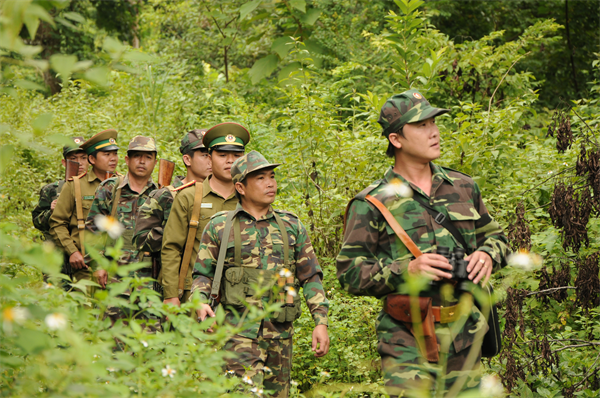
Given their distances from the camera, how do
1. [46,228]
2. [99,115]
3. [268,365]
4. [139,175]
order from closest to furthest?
[268,365] → [139,175] → [46,228] → [99,115]

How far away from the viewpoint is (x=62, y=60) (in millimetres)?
1838

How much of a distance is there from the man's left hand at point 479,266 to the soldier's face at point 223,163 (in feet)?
9.06

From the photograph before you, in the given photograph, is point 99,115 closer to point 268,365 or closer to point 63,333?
point 268,365

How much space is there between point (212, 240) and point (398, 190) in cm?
152

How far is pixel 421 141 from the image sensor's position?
11.6 ft

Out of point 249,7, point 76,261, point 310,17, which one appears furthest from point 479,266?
point 310,17

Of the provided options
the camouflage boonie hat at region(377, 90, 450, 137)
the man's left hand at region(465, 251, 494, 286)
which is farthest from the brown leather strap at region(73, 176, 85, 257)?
the man's left hand at region(465, 251, 494, 286)

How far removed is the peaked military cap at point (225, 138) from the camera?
5430 millimetres

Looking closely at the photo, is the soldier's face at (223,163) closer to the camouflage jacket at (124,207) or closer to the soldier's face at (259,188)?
the soldier's face at (259,188)

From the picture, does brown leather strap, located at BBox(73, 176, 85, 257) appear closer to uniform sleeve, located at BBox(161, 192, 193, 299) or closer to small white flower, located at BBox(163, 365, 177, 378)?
uniform sleeve, located at BBox(161, 192, 193, 299)

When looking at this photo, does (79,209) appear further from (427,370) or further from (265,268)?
(427,370)

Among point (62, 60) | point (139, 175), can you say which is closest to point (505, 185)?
point (139, 175)

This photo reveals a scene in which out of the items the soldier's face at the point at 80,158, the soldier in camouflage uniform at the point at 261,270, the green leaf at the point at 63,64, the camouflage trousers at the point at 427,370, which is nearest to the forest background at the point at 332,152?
the green leaf at the point at 63,64

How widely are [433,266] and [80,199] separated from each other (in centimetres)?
590
